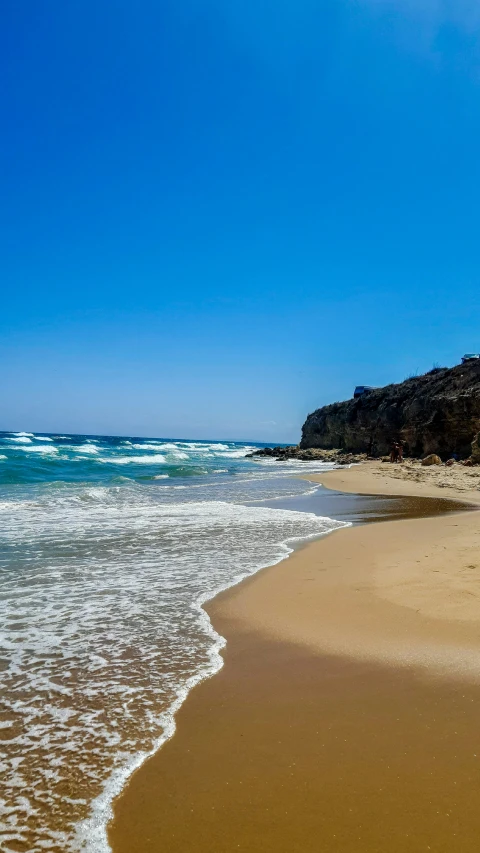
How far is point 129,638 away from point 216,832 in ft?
8.03

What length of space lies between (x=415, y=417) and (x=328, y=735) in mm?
43473

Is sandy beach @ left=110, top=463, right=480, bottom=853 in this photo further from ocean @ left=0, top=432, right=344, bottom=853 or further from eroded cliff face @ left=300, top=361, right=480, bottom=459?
eroded cliff face @ left=300, top=361, right=480, bottom=459

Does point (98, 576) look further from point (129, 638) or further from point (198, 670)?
point (198, 670)

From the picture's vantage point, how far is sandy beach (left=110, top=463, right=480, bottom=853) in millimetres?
2133

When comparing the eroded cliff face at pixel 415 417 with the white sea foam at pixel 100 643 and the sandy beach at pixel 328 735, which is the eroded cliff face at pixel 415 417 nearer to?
the white sea foam at pixel 100 643

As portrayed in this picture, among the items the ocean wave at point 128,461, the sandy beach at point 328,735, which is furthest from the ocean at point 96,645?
the ocean wave at point 128,461

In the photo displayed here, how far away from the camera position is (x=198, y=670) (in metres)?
3.76

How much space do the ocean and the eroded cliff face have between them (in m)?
27.2

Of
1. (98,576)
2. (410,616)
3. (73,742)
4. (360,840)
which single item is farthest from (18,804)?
(98,576)

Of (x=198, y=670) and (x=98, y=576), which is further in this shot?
(x=98, y=576)

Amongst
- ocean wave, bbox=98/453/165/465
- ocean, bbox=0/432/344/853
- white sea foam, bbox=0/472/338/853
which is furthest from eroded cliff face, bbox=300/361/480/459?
white sea foam, bbox=0/472/338/853

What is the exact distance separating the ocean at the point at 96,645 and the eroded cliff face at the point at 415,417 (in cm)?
2719

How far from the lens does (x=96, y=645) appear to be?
424 cm

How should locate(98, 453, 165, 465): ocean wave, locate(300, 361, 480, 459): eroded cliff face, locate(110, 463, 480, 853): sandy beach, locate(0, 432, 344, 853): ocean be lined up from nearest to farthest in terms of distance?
locate(110, 463, 480, 853): sandy beach
locate(0, 432, 344, 853): ocean
locate(300, 361, 480, 459): eroded cliff face
locate(98, 453, 165, 465): ocean wave
